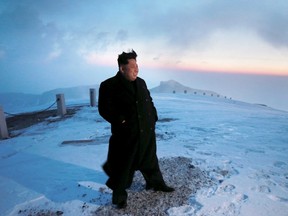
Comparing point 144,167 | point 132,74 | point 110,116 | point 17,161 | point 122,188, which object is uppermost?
point 132,74

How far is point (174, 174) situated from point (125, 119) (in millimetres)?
1901

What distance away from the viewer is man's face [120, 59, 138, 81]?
10.5ft

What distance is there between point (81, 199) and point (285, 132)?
7133 mm

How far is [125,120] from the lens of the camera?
128 inches

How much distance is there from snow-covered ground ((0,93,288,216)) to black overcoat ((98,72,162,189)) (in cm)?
67

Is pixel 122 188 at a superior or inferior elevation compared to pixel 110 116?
inferior

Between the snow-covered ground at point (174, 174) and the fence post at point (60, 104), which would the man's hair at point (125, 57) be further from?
the fence post at point (60, 104)

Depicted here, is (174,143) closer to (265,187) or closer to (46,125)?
(265,187)

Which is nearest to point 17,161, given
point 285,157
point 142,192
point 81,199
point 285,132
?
point 81,199

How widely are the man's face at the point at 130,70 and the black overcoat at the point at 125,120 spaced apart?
6cm

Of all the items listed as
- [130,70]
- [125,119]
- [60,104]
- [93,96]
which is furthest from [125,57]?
[93,96]

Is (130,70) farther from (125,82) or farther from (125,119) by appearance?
(125,119)

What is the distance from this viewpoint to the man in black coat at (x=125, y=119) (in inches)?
128

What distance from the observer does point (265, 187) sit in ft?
13.4
